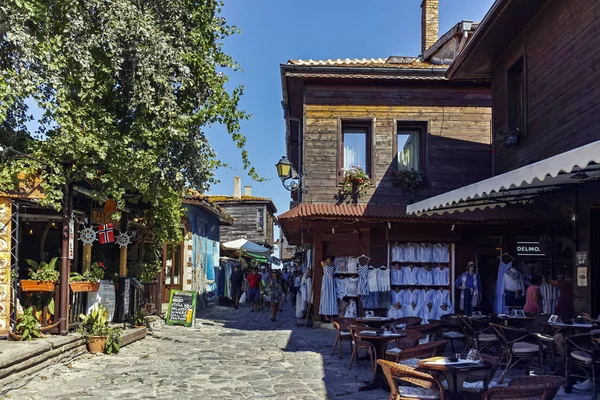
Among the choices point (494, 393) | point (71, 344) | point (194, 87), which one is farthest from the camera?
point (194, 87)

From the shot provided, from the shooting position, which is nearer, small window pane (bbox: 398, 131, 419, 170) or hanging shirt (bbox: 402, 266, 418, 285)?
hanging shirt (bbox: 402, 266, 418, 285)

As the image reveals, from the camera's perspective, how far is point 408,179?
14.6 metres

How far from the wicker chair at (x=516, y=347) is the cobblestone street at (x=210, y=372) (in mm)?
1859

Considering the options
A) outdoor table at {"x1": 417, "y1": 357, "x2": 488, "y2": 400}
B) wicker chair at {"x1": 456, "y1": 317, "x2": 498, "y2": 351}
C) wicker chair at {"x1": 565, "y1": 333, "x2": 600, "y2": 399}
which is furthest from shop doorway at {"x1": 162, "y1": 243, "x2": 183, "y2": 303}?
outdoor table at {"x1": 417, "y1": 357, "x2": 488, "y2": 400}

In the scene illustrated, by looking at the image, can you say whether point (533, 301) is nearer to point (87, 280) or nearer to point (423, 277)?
point (423, 277)

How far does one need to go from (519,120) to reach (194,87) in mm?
6893

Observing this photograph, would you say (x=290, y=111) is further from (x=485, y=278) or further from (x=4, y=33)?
(x=4, y=33)

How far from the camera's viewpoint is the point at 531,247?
14.5m

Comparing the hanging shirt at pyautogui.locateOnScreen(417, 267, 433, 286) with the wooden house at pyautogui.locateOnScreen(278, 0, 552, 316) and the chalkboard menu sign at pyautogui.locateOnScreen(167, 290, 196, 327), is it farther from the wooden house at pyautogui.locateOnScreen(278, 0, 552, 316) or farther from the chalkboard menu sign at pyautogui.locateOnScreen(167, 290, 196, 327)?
the chalkboard menu sign at pyautogui.locateOnScreen(167, 290, 196, 327)

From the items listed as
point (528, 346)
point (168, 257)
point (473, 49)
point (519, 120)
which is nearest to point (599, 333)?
point (528, 346)

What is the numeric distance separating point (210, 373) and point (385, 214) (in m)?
6.32

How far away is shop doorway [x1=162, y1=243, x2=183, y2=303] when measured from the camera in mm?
19875

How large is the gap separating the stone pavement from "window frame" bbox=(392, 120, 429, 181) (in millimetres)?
5086

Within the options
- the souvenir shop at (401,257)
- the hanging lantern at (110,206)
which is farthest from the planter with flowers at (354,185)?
the hanging lantern at (110,206)
